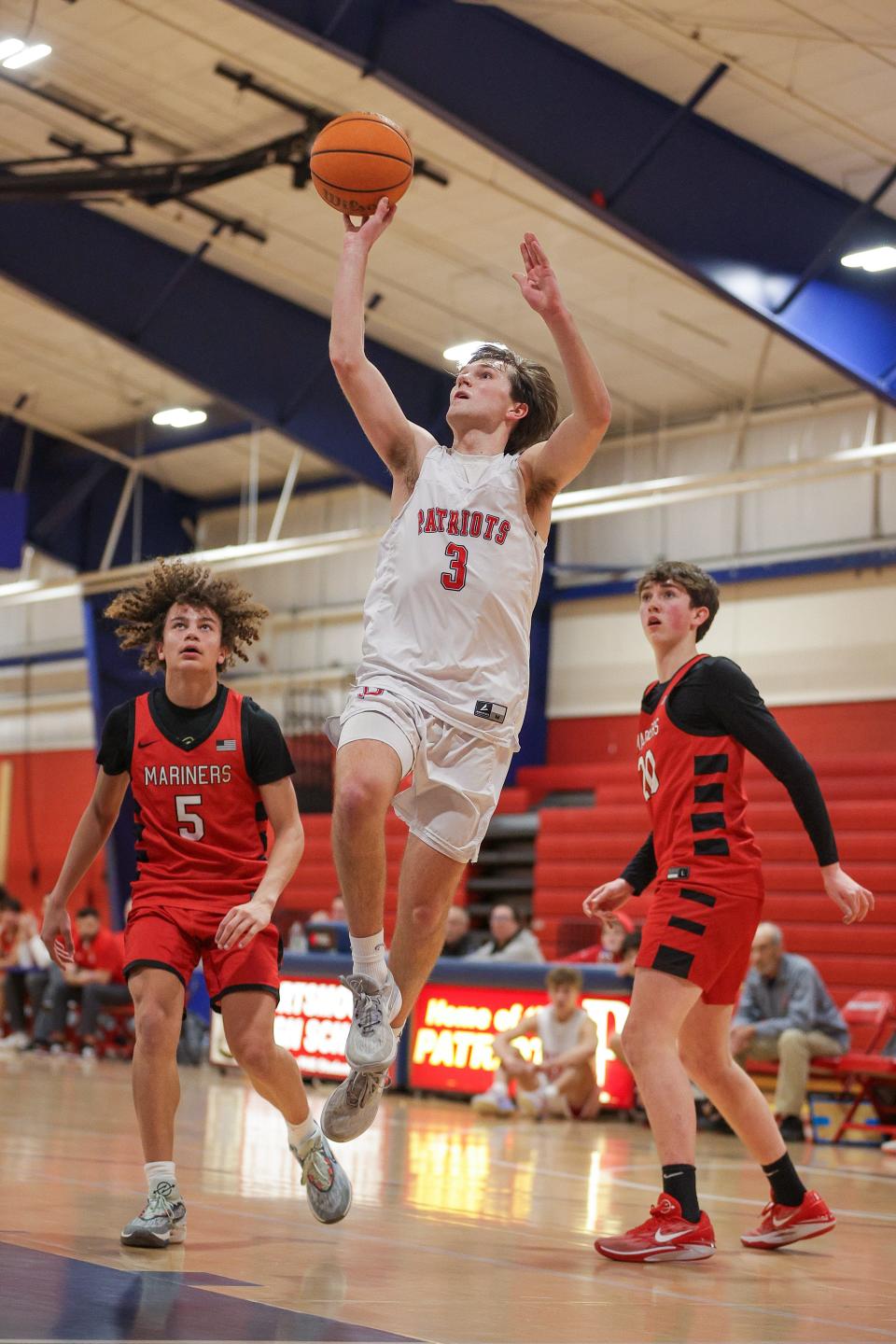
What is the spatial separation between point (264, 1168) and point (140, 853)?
2733mm

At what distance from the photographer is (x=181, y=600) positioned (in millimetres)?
5379

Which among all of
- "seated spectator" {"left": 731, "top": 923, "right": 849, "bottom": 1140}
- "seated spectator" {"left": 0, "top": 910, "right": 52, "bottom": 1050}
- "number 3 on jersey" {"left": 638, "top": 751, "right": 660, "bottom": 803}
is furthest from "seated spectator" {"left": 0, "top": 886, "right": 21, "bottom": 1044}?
"number 3 on jersey" {"left": 638, "top": 751, "right": 660, "bottom": 803}

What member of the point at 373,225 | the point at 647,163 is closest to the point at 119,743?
the point at 373,225

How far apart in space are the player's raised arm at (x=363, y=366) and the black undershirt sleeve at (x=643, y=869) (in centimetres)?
171

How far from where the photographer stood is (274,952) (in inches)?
204

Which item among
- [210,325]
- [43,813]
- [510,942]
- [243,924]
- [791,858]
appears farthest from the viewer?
[43,813]

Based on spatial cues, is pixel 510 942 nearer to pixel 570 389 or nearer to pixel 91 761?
pixel 570 389

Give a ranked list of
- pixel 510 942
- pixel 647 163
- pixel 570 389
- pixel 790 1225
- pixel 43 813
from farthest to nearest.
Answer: pixel 43 813
pixel 510 942
pixel 647 163
pixel 790 1225
pixel 570 389

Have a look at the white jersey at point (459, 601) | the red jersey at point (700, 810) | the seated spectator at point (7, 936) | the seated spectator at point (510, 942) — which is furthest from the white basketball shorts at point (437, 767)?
the seated spectator at point (7, 936)

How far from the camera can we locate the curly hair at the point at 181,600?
5441 mm

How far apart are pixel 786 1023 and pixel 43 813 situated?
18302 mm

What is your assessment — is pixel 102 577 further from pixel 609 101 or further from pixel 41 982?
pixel 609 101

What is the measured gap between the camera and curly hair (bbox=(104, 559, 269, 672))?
5.44 metres

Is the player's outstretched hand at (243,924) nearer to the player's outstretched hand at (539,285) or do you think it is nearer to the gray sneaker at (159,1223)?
the gray sneaker at (159,1223)
